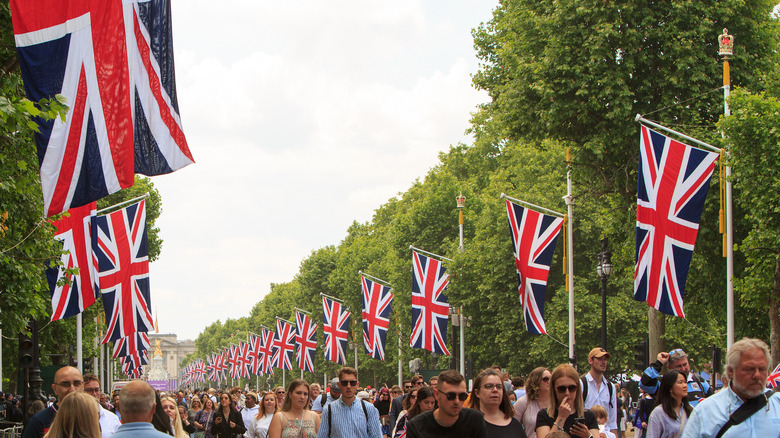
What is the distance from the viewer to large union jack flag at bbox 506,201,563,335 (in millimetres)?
24984

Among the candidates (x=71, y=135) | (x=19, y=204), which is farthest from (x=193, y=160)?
(x=19, y=204)

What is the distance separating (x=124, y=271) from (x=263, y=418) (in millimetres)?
11039

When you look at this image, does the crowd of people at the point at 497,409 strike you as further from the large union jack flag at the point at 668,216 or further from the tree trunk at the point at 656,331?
the tree trunk at the point at 656,331

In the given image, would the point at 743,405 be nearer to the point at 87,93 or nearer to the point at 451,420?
the point at 451,420

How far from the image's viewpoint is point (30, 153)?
683 inches

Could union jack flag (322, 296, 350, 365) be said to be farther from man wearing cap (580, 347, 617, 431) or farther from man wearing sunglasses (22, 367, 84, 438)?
man wearing sunglasses (22, 367, 84, 438)

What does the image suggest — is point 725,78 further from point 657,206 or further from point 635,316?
point 635,316

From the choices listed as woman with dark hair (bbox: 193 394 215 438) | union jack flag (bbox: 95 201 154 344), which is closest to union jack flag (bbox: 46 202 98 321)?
union jack flag (bbox: 95 201 154 344)

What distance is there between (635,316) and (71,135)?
31807 mm

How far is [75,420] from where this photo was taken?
7.14 metres

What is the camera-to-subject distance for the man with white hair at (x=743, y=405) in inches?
218

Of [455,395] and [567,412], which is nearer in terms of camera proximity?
[455,395]

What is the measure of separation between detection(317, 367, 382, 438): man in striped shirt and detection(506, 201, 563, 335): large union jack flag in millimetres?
14555

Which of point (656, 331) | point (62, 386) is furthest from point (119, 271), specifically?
point (62, 386)
